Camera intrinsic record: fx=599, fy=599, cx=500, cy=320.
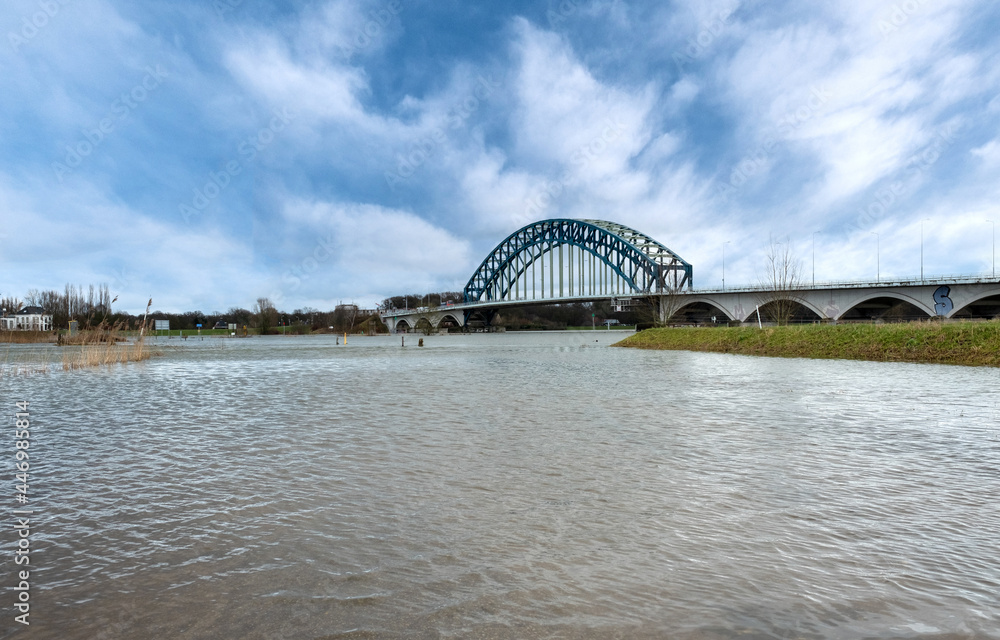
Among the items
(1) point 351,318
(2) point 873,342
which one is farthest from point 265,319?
(2) point 873,342

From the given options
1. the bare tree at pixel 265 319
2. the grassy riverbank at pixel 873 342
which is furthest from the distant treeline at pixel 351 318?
the grassy riverbank at pixel 873 342

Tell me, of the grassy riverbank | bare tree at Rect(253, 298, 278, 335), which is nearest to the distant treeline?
bare tree at Rect(253, 298, 278, 335)

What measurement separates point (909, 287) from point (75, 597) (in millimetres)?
80401

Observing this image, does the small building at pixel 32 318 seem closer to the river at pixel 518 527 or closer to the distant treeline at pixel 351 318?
the distant treeline at pixel 351 318

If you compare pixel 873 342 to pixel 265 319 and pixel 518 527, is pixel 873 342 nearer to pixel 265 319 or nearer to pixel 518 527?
pixel 518 527

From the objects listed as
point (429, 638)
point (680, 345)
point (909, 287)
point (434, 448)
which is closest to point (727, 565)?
point (429, 638)

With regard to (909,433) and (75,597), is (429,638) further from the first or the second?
(909,433)

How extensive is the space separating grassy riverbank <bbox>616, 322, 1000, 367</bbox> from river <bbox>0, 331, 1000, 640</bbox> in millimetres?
14275

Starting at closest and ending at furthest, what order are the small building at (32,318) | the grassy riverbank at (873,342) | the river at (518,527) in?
the river at (518,527), the grassy riverbank at (873,342), the small building at (32,318)

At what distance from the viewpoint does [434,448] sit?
307 inches

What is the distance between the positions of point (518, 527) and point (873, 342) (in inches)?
1069

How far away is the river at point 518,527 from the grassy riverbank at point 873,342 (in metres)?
14.3

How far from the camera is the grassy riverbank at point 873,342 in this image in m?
21.8

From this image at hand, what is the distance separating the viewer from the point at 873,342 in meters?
26.4
